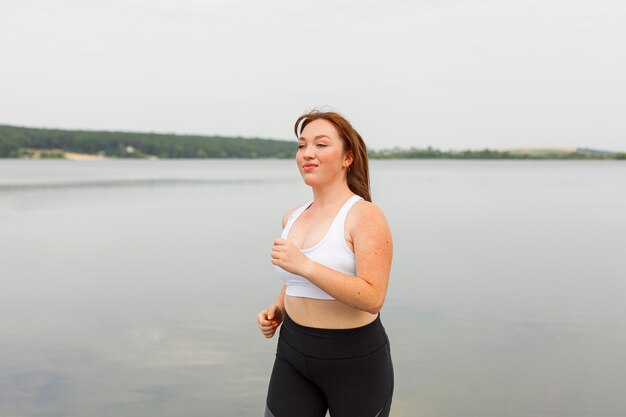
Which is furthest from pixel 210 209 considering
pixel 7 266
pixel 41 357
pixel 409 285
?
pixel 41 357

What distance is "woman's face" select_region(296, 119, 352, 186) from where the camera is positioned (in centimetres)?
290

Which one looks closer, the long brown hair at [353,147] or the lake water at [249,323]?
the long brown hair at [353,147]

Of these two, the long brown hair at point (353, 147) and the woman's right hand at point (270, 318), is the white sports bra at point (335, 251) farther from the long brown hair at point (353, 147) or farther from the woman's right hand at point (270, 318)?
the woman's right hand at point (270, 318)

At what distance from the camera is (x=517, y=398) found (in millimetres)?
6188

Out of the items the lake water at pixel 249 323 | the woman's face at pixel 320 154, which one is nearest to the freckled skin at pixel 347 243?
the woman's face at pixel 320 154

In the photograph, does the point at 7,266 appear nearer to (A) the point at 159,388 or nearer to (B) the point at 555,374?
(A) the point at 159,388

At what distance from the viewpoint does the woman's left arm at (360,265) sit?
259 cm

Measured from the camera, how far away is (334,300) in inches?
111

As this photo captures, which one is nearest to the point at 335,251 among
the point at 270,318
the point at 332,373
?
the point at 332,373

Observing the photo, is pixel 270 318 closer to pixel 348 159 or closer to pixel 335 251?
pixel 335 251

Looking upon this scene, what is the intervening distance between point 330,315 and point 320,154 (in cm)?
73

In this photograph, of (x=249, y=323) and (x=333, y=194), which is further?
(x=249, y=323)

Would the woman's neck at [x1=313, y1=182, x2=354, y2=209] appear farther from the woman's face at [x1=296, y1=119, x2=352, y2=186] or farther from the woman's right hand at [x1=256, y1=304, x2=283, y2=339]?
the woman's right hand at [x1=256, y1=304, x2=283, y2=339]

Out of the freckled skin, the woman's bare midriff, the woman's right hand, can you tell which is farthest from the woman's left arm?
the woman's right hand
